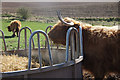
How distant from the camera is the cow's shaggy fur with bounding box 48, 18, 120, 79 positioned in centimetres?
399

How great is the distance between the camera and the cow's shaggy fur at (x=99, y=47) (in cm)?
399

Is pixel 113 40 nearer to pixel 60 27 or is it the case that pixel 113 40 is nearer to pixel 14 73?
pixel 60 27

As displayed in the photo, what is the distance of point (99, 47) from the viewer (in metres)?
4.05

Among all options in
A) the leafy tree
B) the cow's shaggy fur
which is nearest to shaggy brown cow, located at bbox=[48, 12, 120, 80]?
the cow's shaggy fur

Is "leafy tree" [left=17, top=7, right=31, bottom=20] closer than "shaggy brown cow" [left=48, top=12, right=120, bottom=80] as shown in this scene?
No

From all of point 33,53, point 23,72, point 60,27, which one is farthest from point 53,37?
point 23,72

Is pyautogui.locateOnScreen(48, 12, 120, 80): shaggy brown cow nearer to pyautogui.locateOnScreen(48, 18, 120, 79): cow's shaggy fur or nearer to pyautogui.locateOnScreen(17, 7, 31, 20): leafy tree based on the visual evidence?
pyautogui.locateOnScreen(48, 18, 120, 79): cow's shaggy fur

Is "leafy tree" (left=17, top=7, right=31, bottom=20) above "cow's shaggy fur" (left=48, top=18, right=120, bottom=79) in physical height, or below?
above

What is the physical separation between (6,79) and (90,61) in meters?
2.07

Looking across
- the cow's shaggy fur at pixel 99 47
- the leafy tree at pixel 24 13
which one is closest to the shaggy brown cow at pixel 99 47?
the cow's shaggy fur at pixel 99 47

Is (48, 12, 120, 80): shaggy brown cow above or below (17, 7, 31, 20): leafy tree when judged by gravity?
below

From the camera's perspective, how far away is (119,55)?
3992 millimetres

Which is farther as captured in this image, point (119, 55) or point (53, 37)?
point (53, 37)

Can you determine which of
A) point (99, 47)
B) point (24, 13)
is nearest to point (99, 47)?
point (99, 47)
